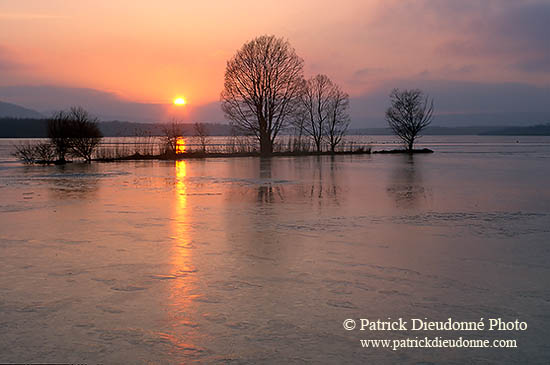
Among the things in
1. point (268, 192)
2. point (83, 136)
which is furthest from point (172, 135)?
point (268, 192)

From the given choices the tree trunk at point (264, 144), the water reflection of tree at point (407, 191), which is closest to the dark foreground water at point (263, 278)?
the water reflection of tree at point (407, 191)

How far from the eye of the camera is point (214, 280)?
5320 mm

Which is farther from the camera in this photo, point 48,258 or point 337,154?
point 337,154

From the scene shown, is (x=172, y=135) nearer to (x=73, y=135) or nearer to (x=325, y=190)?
(x=73, y=135)

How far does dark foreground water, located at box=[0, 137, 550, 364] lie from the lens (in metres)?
3.69

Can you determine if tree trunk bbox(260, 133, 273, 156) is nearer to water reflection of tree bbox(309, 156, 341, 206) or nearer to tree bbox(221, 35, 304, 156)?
tree bbox(221, 35, 304, 156)

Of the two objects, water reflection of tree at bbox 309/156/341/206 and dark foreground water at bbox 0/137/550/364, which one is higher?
water reflection of tree at bbox 309/156/341/206

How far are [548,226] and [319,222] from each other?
3741mm

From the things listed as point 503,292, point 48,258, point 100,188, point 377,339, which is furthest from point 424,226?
point 100,188

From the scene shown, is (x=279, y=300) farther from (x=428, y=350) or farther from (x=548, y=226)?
(x=548, y=226)

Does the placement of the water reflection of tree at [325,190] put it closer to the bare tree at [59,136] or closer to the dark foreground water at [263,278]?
the dark foreground water at [263,278]

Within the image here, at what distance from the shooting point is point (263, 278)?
5.43 meters

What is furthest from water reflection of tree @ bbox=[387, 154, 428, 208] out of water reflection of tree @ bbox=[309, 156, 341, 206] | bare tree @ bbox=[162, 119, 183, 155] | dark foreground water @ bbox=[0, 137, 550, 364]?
bare tree @ bbox=[162, 119, 183, 155]

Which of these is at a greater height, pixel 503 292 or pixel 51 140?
pixel 51 140
